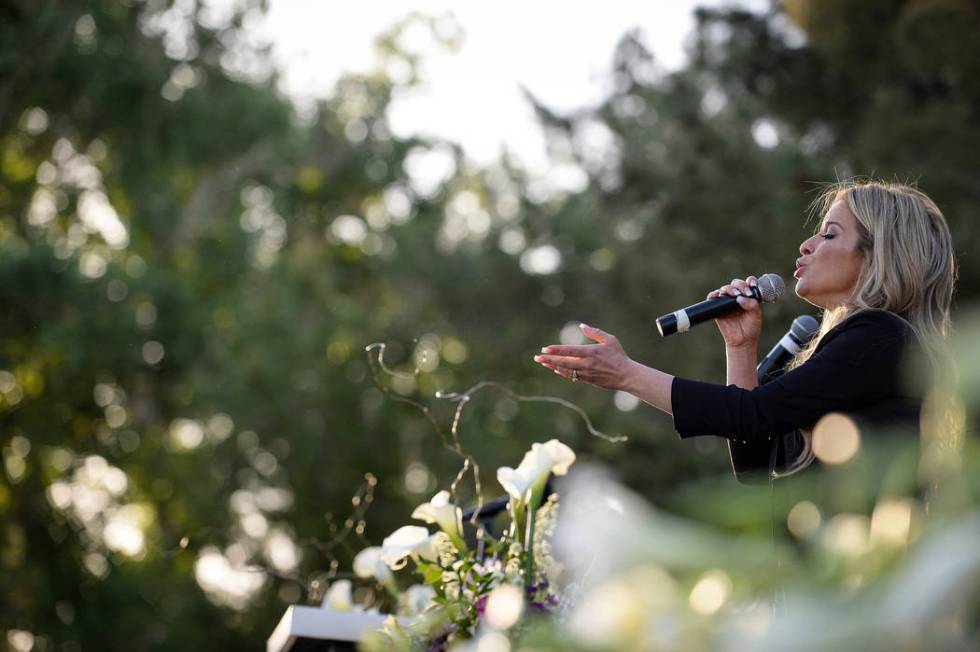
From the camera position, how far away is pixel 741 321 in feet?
7.87

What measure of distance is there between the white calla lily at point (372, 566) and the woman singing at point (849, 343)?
0.56 m

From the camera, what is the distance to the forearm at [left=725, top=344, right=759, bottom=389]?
7.85 ft

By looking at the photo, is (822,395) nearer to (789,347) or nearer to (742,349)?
(742,349)

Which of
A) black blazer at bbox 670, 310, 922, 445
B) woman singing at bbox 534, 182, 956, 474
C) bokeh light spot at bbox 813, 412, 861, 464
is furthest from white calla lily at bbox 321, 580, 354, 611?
bokeh light spot at bbox 813, 412, 861, 464

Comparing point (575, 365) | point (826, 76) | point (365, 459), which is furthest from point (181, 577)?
point (575, 365)

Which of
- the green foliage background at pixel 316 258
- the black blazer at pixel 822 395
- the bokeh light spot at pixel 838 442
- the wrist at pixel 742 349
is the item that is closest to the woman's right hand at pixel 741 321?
the wrist at pixel 742 349

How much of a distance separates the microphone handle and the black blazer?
1.36 feet

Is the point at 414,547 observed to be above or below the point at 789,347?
below

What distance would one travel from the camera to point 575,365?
2004 mm

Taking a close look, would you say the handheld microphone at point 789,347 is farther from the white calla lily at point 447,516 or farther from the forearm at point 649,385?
the white calla lily at point 447,516

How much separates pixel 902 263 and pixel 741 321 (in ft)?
1.06

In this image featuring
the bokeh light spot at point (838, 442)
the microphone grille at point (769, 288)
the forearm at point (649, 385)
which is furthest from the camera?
the microphone grille at point (769, 288)

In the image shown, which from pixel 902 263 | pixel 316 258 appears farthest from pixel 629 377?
pixel 316 258

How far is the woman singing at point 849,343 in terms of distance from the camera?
76.6 inches
